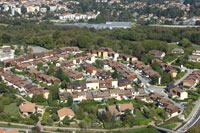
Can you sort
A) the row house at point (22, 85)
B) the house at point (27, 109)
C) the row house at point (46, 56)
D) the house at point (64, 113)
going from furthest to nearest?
1. the row house at point (46, 56)
2. the row house at point (22, 85)
3. the house at point (27, 109)
4. the house at point (64, 113)

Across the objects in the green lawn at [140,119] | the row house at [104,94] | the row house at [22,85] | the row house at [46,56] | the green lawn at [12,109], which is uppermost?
the row house at [46,56]

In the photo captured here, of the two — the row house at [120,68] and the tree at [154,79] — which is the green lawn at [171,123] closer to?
the tree at [154,79]

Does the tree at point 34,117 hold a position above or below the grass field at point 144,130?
above

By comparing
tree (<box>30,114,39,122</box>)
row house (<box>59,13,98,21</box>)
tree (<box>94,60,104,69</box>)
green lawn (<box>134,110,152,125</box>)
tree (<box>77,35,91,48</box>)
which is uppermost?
row house (<box>59,13,98,21</box>)

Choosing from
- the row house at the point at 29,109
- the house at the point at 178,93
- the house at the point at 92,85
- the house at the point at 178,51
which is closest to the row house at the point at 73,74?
the house at the point at 92,85

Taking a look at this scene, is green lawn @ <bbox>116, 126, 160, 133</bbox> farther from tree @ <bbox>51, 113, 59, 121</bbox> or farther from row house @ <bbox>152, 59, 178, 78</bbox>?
row house @ <bbox>152, 59, 178, 78</bbox>

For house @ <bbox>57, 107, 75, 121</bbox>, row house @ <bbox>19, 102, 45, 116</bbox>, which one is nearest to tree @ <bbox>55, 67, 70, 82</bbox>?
row house @ <bbox>19, 102, 45, 116</bbox>

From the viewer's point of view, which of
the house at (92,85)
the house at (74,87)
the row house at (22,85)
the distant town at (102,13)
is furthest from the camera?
the distant town at (102,13)
